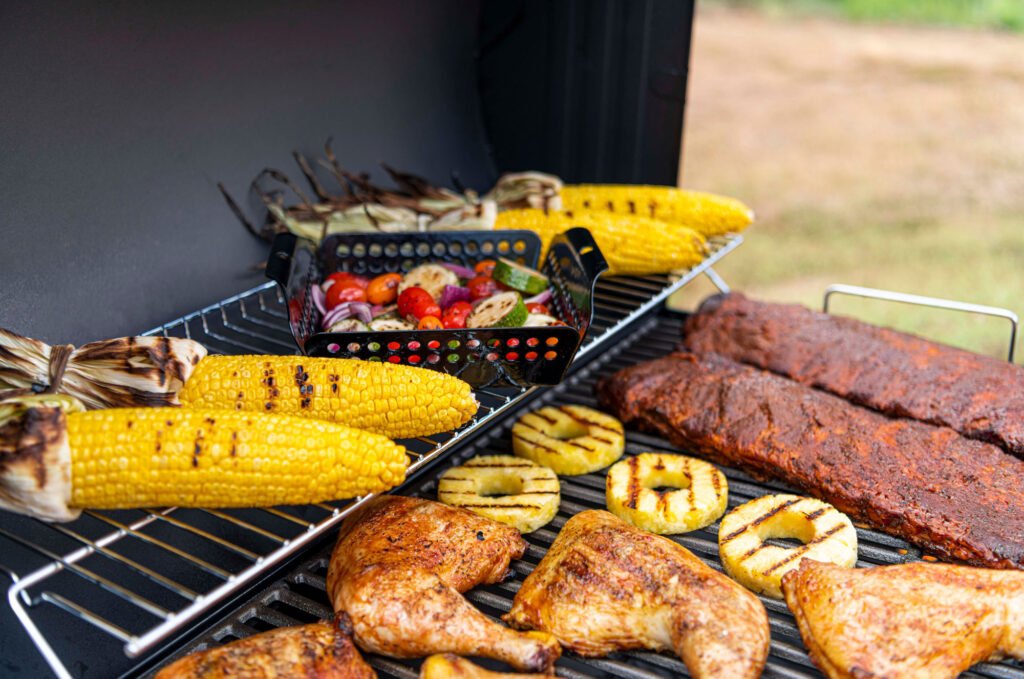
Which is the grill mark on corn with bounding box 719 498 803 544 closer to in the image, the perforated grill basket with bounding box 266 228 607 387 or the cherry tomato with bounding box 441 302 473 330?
the perforated grill basket with bounding box 266 228 607 387

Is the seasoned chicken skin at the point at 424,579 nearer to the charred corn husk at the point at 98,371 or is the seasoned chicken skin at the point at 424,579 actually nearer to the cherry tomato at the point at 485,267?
the charred corn husk at the point at 98,371

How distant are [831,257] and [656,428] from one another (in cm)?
764

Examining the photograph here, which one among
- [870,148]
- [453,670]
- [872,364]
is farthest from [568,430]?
[870,148]

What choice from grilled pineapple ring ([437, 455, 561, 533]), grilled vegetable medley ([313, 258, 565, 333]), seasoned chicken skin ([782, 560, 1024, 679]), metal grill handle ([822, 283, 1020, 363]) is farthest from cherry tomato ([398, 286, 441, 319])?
metal grill handle ([822, 283, 1020, 363])

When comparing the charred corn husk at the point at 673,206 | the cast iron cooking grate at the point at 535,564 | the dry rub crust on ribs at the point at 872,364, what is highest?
the charred corn husk at the point at 673,206

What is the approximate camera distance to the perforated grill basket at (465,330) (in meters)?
2.92

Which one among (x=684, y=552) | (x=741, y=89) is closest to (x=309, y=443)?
(x=684, y=552)

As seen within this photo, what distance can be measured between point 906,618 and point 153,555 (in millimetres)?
2447

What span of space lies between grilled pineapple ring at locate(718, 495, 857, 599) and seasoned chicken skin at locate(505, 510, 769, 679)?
0.23 m

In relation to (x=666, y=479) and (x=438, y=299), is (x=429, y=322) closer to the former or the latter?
(x=438, y=299)

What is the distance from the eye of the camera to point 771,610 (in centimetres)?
288

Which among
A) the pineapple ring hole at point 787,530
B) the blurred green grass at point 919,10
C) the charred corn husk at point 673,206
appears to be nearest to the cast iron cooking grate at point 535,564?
the pineapple ring hole at point 787,530

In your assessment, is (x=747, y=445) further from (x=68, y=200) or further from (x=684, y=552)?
(x=68, y=200)

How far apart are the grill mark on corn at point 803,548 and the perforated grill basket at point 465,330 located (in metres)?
0.95
